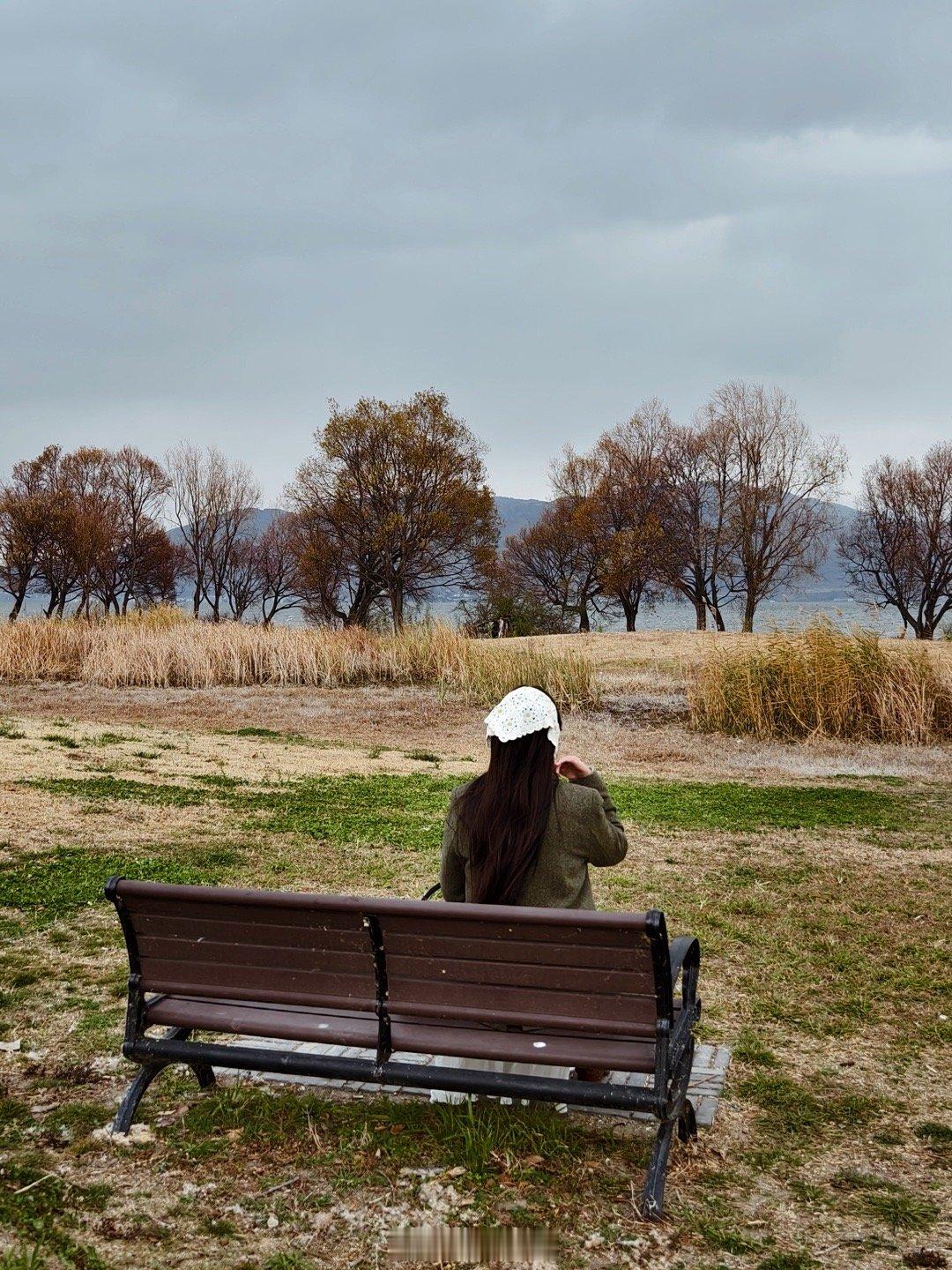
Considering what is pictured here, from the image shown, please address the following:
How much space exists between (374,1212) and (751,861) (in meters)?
6.14

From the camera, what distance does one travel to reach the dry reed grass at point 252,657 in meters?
23.6

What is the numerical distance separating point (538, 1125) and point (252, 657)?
2106 centimetres

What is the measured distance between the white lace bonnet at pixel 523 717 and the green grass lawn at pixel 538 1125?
1306mm

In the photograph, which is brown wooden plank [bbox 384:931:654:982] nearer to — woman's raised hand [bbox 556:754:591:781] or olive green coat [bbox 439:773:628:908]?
olive green coat [bbox 439:773:628:908]

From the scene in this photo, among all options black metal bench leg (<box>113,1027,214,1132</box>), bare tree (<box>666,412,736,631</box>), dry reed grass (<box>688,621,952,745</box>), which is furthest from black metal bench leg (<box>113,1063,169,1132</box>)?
bare tree (<box>666,412,736,631</box>)

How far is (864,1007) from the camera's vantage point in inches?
219

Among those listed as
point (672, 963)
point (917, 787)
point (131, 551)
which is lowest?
point (917, 787)

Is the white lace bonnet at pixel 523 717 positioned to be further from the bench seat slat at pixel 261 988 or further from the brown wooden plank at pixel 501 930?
the bench seat slat at pixel 261 988

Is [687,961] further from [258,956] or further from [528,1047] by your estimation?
[258,956]

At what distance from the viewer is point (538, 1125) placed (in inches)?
153

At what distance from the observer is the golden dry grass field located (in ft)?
10.9

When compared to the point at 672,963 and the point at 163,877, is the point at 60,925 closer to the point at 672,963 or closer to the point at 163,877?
the point at 163,877

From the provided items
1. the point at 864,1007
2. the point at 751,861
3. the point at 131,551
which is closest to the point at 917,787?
the point at 751,861

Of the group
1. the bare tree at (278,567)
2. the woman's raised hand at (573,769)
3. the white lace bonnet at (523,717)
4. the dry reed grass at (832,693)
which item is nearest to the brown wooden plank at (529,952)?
the white lace bonnet at (523,717)
